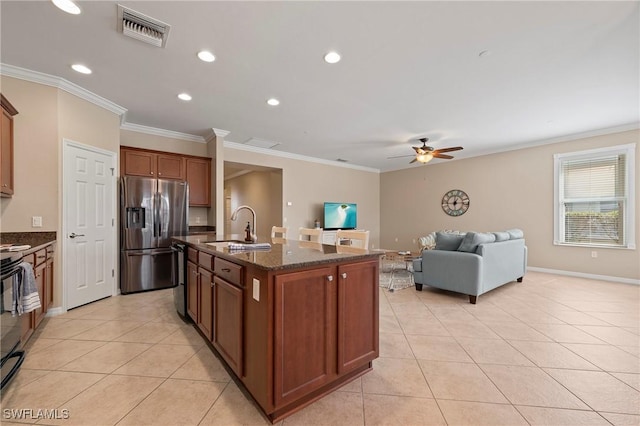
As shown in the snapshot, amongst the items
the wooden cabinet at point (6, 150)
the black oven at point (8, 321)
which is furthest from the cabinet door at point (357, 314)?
the wooden cabinet at point (6, 150)

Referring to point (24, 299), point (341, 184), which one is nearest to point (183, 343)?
point (24, 299)

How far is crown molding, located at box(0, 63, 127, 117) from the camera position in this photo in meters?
2.80

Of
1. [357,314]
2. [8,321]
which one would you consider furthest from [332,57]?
[8,321]

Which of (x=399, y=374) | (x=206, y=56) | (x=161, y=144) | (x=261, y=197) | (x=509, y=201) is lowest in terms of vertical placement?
(x=399, y=374)

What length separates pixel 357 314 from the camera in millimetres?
1894

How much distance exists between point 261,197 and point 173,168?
10.2ft

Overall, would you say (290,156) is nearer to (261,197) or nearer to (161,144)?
(261,197)

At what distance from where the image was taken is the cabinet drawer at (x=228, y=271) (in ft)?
5.62

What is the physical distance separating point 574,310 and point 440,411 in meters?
3.01

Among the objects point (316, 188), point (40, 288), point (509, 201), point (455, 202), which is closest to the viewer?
point (40, 288)

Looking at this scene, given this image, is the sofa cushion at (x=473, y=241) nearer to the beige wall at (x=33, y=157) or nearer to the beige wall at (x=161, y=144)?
the beige wall at (x=161, y=144)

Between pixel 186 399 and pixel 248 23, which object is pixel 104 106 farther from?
pixel 186 399

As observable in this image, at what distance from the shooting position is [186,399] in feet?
5.60

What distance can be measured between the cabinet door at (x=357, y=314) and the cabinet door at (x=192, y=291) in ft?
4.98
